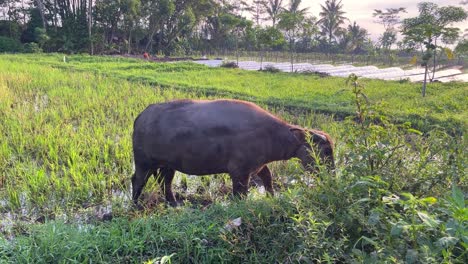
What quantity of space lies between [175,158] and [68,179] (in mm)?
1403

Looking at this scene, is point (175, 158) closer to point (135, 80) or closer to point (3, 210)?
point (3, 210)

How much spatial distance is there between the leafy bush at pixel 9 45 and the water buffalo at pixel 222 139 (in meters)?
23.6

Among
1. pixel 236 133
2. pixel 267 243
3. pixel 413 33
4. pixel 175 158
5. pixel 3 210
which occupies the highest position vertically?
pixel 413 33

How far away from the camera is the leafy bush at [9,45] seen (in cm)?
2275

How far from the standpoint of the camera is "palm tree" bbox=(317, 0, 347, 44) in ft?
113

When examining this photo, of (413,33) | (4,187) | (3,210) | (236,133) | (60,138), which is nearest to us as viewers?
(236,133)

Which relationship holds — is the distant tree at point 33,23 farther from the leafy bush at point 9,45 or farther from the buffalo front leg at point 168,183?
the buffalo front leg at point 168,183

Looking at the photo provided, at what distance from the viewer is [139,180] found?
3639 millimetres

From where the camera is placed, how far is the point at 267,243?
96.4 inches

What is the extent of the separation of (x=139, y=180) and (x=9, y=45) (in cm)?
2379

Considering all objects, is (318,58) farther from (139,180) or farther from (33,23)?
(139,180)

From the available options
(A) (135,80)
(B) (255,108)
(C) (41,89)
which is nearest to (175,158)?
(B) (255,108)

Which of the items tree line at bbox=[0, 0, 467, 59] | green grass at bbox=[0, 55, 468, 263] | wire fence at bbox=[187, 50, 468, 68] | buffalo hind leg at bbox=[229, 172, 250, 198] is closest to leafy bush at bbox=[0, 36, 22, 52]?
tree line at bbox=[0, 0, 467, 59]

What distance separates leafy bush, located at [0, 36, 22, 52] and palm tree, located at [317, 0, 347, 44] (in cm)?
2380
